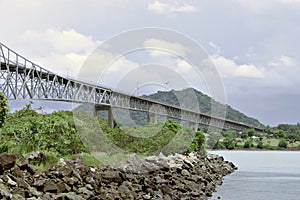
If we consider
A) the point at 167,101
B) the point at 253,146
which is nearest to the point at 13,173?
the point at 167,101

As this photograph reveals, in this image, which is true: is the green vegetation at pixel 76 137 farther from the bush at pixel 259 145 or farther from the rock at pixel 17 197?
the bush at pixel 259 145

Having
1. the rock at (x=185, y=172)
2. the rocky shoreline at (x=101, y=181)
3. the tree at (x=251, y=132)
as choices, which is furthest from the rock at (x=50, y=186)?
the tree at (x=251, y=132)

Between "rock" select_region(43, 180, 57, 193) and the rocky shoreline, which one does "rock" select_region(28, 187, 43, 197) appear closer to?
the rocky shoreline

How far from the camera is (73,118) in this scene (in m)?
42.1

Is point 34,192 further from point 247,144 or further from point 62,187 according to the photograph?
point 247,144

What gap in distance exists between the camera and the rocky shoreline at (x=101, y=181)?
60.8 ft

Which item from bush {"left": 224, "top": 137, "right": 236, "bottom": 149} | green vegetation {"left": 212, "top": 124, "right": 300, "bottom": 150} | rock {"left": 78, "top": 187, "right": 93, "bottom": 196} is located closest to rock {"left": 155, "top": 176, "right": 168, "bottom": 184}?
rock {"left": 78, "top": 187, "right": 93, "bottom": 196}

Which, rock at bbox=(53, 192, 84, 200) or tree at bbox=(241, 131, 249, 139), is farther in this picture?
tree at bbox=(241, 131, 249, 139)

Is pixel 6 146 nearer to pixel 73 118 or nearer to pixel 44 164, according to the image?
pixel 44 164

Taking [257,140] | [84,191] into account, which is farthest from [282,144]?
[84,191]

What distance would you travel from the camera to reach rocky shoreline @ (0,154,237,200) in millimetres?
18547

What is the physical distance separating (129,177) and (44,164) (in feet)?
→ 16.2

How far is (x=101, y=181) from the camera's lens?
24.8 m

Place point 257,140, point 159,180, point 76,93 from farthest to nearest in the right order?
point 257,140
point 76,93
point 159,180
